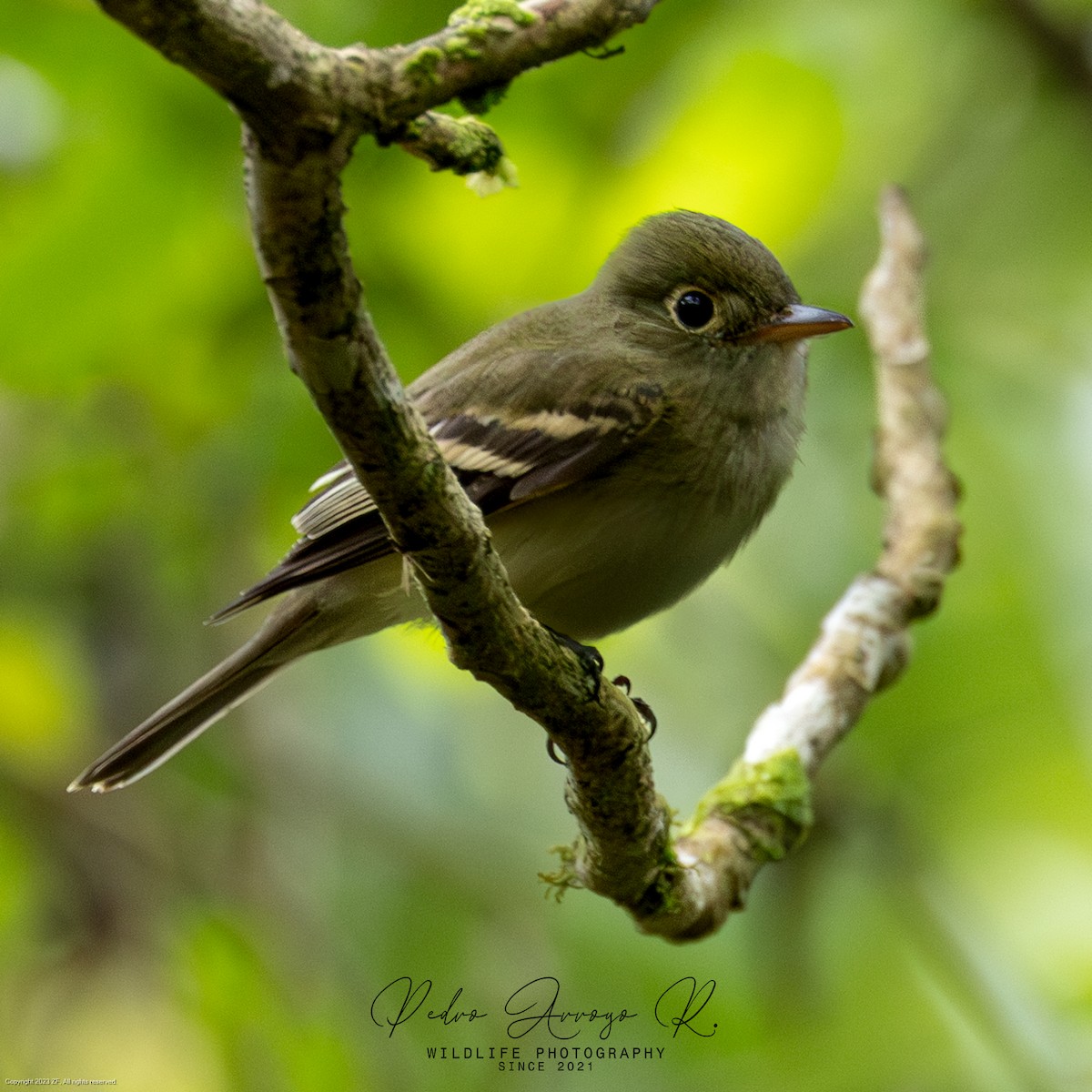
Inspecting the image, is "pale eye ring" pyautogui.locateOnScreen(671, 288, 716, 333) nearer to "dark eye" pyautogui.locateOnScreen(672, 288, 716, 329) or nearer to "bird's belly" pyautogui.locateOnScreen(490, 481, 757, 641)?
"dark eye" pyautogui.locateOnScreen(672, 288, 716, 329)

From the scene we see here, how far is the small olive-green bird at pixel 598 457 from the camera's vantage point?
3.62 metres

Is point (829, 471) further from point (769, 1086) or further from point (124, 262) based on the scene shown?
point (124, 262)

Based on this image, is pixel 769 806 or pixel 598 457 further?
pixel 769 806

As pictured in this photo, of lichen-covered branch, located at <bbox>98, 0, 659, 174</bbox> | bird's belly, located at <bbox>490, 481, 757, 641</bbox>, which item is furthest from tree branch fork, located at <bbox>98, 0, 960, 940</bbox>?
bird's belly, located at <bbox>490, 481, 757, 641</bbox>

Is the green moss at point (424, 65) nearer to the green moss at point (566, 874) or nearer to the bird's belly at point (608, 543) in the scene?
the bird's belly at point (608, 543)

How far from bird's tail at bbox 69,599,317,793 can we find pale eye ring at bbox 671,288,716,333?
143 centimetres

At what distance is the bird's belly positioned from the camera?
3609 mm

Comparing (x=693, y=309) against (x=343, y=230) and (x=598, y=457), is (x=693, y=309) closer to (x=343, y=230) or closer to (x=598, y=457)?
(x=598, y=457)

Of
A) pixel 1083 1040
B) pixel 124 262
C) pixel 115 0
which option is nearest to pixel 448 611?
pixel 115 0

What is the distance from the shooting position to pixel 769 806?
375 centimetres

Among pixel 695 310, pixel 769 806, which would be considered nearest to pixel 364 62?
pixel 695 310

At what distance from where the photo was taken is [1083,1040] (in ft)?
14.2

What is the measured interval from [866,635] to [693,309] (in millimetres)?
1185

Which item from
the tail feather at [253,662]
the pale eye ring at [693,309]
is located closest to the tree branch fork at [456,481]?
the tail feather at [253,662]
